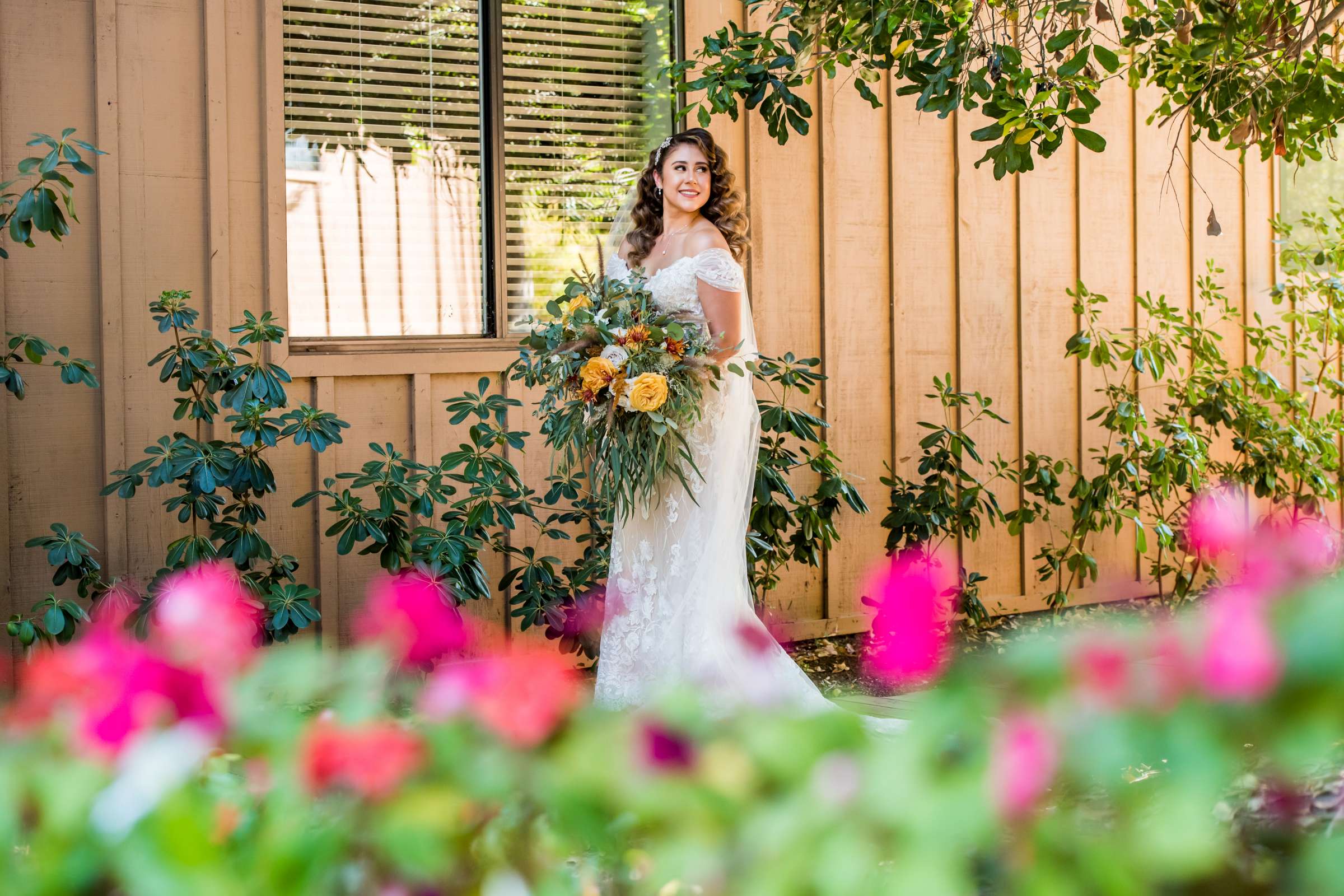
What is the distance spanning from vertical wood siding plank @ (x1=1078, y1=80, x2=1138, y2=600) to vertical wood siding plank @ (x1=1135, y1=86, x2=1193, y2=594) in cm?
4

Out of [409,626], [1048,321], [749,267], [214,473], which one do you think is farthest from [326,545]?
[409,626]

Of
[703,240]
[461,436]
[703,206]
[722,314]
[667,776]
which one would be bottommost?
[667,776]

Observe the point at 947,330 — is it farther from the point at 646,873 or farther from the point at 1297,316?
the point at 646,873

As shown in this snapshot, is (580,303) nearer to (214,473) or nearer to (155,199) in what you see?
(214,473)

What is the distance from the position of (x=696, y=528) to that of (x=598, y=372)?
2.08 ft

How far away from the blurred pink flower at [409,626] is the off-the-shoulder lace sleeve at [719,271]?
299 cm

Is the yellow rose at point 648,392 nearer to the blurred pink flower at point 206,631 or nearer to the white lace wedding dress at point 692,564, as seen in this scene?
the white lace wedding dress at point 692,564

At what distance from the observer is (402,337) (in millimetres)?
4918

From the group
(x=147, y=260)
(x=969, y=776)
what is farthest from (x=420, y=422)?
(x=969, y=776)

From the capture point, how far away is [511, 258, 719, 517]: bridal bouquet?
3746mm

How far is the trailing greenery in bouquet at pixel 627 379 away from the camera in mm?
3746

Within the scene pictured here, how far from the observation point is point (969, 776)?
2.23 ft

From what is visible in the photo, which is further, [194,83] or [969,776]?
[194,83]

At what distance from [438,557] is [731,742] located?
339 centimetres
